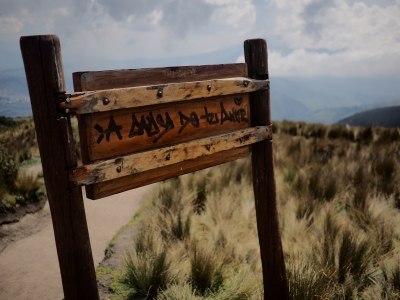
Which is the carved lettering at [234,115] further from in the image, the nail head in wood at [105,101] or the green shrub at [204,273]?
the green shrub at [204,273]

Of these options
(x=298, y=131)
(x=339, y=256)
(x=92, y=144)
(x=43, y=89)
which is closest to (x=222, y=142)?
(x=92, y=144)

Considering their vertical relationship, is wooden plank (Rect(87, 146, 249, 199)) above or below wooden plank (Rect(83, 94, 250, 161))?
below

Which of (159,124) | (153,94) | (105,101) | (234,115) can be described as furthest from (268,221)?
(105,101)

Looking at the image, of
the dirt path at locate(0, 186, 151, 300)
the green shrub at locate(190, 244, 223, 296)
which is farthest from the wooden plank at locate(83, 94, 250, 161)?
the dirt path at locate(0, 186, 151, 300)

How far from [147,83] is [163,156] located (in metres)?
0.42

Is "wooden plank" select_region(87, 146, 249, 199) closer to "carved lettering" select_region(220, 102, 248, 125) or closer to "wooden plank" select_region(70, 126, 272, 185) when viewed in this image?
"wooden plank" select_region(70, 126, 272, 185)

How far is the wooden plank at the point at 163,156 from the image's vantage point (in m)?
1.88

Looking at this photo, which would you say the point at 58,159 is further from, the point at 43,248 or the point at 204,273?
the point at 43,248

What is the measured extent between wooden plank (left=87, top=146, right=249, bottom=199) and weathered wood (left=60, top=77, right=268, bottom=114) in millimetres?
400

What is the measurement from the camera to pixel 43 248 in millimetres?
5066

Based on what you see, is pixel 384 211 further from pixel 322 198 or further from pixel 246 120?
pixel 246 120

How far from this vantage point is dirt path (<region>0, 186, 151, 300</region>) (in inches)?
159

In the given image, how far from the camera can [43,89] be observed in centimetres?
175

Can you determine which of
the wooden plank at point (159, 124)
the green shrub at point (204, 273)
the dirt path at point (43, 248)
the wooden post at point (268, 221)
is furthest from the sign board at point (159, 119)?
the dirt path at point (43, 248)
